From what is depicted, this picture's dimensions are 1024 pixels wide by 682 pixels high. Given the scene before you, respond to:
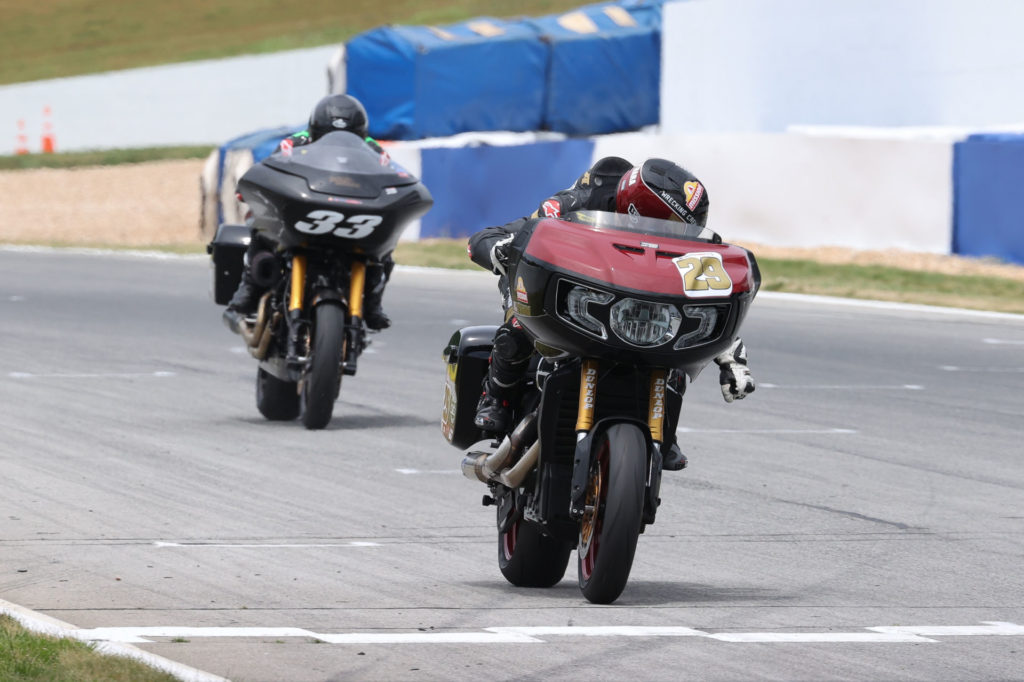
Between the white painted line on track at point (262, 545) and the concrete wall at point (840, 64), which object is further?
the concrete wall at point (840, 64)

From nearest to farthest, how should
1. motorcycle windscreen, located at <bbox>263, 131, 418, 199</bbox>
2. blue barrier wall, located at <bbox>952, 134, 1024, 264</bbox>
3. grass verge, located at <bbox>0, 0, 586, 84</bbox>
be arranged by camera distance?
1. motorcycle windscreen, located at <bbox>263, 131, 418, 199</bbox>
2. blue barrier wall, located at <bbox>952, 134, 1024, 264</bbox>
3. grass verge, located at <bbox>0, 0, 586, 84</bbox>

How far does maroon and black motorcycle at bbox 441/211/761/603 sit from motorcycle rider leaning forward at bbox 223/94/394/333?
16.2ft

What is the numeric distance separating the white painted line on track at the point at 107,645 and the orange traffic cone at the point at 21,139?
42.5 m

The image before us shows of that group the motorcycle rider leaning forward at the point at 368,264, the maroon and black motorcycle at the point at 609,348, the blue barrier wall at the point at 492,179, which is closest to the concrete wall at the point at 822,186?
the blue barrier wall at the point at 492,179

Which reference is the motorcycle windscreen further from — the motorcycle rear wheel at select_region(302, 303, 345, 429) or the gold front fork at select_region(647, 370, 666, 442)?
the gold front fork at select_region(647, 370, 666, 442)

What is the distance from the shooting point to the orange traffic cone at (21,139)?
154 ft

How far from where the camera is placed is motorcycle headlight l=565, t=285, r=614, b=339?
6.16m

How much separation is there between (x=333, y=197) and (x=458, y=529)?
11.0 feet

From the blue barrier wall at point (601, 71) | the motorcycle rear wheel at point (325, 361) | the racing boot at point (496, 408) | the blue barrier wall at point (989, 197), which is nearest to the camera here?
the racing boot at point (496, 408)

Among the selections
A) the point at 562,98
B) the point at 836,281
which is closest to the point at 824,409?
the point at 836,281

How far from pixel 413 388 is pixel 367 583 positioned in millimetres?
6507

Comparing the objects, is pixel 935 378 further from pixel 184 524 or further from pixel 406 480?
pixel 184 524

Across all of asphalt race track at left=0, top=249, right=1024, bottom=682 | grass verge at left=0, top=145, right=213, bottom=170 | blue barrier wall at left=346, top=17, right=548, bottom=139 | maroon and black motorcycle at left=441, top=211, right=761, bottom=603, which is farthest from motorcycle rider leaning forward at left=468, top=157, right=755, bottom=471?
grass verge at left=0, top=145, right=213, bottom=170

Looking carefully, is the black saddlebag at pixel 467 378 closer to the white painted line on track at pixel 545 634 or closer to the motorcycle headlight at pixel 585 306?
the motorcycle headlight at pixel 585 306
